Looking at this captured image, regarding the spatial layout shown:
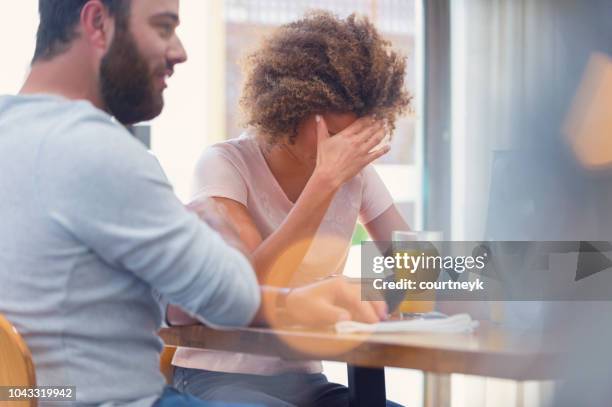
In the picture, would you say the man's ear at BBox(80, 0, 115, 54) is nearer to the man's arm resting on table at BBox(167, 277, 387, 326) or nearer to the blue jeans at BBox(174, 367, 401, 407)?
the man's arm resting on table at BBox(167, 277, 387, 326)

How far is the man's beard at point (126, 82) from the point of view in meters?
1.20

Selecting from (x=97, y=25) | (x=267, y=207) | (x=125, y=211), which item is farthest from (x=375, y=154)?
(x=125, y=211)

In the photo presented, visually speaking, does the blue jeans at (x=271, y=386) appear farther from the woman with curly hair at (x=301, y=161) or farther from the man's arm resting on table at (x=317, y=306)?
the man's arm resting on table at (x=317, y=306)

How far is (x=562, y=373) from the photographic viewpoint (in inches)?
46.1

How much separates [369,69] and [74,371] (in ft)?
3.47

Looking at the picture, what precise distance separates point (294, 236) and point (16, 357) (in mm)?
787

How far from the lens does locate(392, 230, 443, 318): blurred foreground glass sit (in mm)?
1559

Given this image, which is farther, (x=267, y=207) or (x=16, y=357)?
(x=267, y=207)

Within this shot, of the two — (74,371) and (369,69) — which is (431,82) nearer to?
(369,69)

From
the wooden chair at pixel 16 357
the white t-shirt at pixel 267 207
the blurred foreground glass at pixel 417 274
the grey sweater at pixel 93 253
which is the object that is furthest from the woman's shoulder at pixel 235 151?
the wooden chair at pixel 16 357

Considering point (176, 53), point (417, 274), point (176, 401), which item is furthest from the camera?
point (417, 274)

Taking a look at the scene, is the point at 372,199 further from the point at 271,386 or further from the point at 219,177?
the point at 271,386

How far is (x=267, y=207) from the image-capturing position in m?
1.86

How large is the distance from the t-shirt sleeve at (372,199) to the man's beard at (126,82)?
847mm
